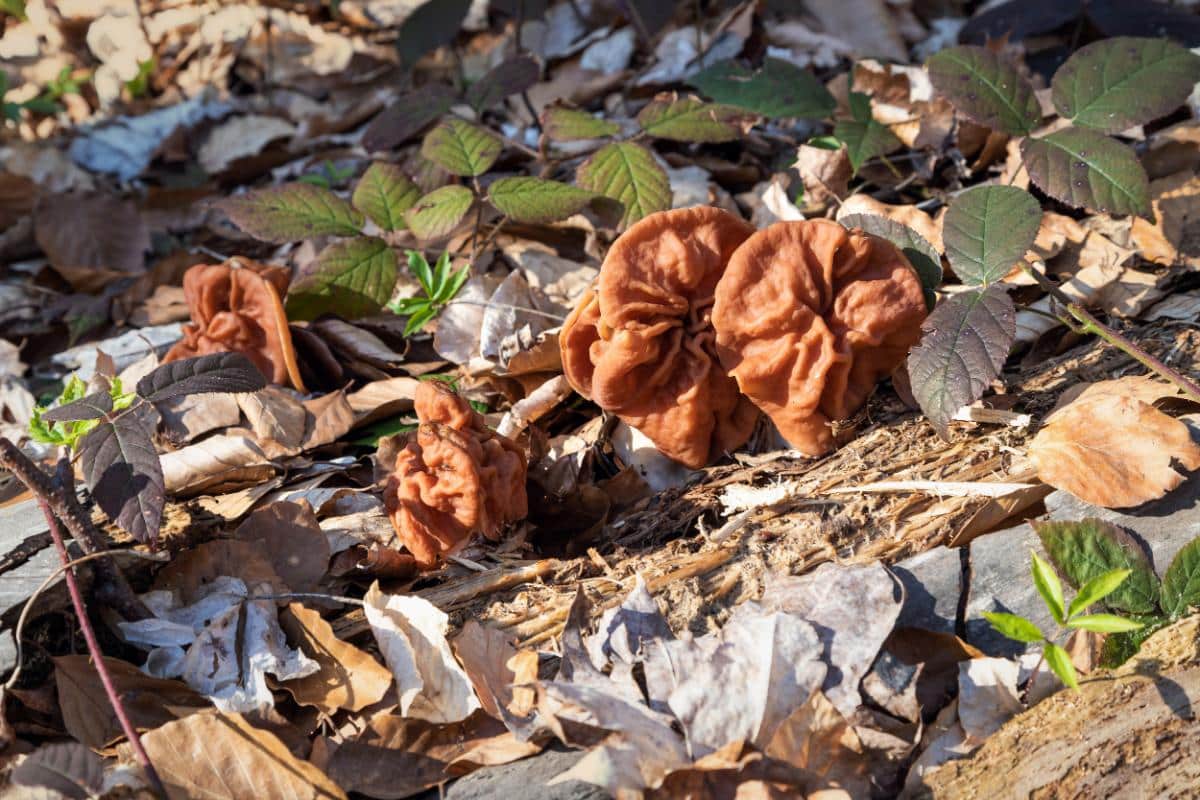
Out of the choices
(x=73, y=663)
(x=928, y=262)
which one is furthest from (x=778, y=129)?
(x=73, y=663)

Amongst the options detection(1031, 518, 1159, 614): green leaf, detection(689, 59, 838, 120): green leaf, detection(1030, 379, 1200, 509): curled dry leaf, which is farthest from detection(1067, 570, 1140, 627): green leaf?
detection(689, 59, 838, 120): green leaf

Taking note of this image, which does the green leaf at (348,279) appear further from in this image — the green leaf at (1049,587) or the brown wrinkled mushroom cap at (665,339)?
the green leaf at (1049,587)

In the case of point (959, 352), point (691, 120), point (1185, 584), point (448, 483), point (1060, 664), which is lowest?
point (1185, 584)

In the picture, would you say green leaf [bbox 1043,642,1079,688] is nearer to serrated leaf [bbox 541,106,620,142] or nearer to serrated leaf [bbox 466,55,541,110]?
serrated leaf [bbox 541,106,620,142]

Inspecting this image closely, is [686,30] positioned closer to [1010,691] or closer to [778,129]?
[778,129]

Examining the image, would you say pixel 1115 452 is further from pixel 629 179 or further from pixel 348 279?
pixel 348 279

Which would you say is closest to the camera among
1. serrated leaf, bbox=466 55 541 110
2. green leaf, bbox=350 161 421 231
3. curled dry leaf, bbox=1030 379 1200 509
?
curled dry leaf, bbox=1030 379 1200 509

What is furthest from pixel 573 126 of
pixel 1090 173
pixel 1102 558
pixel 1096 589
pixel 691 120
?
pixel 1096 589
